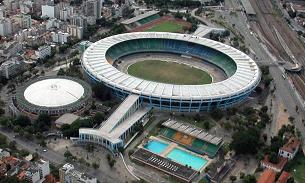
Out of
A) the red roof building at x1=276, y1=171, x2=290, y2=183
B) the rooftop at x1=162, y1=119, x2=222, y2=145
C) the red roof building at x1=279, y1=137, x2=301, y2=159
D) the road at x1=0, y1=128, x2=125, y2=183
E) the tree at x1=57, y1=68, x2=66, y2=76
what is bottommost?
the road at x1=0, y1=128, x2=125, y2=183

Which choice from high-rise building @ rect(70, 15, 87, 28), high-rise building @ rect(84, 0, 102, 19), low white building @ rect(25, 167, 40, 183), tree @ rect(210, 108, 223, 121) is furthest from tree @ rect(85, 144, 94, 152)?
high-rise building @ rect(84, 0, 102, 19)

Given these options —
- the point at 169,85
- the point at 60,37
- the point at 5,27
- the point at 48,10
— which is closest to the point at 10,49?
the point at 5,27

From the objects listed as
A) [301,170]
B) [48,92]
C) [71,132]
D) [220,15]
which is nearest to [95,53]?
[48,92]

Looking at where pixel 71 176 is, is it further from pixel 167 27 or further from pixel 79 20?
pixel 167 27

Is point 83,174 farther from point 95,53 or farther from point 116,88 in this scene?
point 95,53

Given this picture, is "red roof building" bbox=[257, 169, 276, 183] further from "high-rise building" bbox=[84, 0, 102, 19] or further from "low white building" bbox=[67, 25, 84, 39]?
"high-rise building" bbox=[84, 0, 102, 19]

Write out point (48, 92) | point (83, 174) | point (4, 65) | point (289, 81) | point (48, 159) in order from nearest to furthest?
point (83, 174), point (48, 159), point (48, 92), point (4, 65), point (289, 81)
